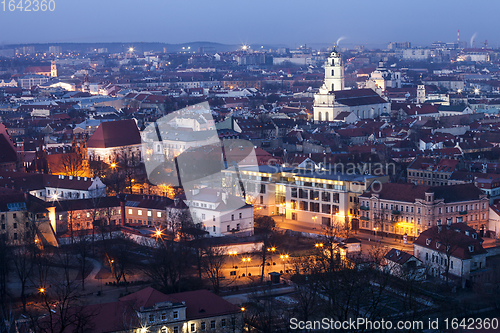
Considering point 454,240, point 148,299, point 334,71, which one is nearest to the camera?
point 148,299

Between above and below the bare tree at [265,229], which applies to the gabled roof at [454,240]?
above

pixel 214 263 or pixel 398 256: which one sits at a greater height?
pixel 214 263

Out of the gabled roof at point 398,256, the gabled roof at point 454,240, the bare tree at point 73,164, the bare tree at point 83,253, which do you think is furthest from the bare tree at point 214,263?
the bare tree at point 73,164

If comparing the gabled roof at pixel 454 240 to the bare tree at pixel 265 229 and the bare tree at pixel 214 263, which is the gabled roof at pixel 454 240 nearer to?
the bare tree at pixel 265 229

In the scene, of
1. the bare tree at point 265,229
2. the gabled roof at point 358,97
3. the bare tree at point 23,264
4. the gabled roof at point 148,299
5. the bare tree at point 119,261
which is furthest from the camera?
the gabled roof at point 358,97

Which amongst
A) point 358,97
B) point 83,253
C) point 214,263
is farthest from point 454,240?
point 358,97

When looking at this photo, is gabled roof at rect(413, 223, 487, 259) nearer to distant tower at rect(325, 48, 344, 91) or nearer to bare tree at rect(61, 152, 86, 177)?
bare tree at rect(61, 152, 86, 177)

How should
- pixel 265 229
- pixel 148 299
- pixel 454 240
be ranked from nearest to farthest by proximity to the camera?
pixel 148 299, pixel 454 240, pixel 265 229

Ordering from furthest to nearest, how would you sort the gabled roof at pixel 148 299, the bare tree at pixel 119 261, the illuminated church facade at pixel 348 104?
1. the illuminated church facade at pixel 348 104
2. the bare tree at pixel 119 261
3. the gabled roof at pixel 148 299

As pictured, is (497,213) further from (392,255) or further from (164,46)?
(164,46)

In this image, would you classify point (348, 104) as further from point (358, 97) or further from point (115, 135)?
point (115, 135)
